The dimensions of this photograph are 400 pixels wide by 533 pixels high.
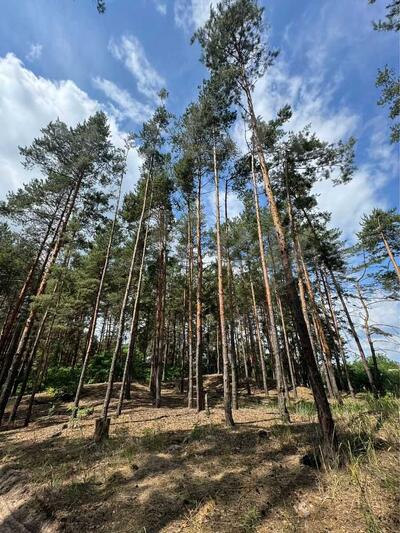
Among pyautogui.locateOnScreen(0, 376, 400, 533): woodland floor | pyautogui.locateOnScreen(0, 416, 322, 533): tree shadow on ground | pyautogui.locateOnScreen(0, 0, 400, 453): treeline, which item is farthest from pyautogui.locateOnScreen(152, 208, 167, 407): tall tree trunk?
pyautogui.locateOnScreen(0, 416, 322, 533): tree shadow on ground

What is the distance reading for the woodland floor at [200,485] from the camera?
136 inches

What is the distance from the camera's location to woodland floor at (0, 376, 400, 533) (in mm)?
3443

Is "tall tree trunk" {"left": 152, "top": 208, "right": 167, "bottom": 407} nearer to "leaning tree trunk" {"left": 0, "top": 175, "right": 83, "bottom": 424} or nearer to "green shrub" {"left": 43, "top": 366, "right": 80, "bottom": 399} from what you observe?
"leaning tree trunk" {"left": 0, "top": 175, "right": 83, "bottom": 424}

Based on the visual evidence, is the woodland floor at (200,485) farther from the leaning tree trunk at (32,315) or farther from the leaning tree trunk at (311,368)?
the leaning tree trunk at (32,315)

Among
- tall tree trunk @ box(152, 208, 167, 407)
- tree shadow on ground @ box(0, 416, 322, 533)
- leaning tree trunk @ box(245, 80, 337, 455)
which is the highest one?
tall tree trunk @ box(152, 208, 167, 407)

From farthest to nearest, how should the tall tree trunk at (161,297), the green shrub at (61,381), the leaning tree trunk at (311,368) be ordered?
1. the green shrub at (61,381)
2. the tall tree trunk at (161,297)
3. the leaning tree trunk at (311,368)

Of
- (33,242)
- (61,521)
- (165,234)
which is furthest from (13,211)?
(61,521)

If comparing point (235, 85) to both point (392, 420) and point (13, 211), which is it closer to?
point (392, 420)

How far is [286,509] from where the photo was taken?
3.58 metres

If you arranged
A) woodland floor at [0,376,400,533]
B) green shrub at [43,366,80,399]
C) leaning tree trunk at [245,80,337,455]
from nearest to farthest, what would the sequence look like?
1. woodland floor at [0,376,400,533]
2. leaning tree trunk at [245,80,337,455]
3. green shrub at [43,366,80,399]

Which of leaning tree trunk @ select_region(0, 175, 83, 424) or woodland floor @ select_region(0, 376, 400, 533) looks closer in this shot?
woodland floor @ select_region(0, 376, 400, 533)

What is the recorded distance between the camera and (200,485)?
14.7 feet

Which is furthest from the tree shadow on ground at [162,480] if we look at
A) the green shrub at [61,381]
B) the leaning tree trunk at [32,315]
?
the green shrub at [61,381]

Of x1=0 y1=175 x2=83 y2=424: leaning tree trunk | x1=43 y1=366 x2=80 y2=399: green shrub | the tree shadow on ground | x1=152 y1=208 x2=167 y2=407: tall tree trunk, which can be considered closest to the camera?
the tree shadow on ground
